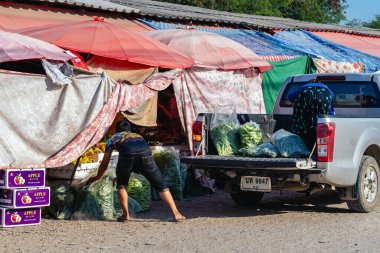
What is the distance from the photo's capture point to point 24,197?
9.22 meters

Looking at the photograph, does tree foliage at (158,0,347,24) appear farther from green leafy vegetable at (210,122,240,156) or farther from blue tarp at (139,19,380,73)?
Result: green leafy vegetable at (210,122,240,156)

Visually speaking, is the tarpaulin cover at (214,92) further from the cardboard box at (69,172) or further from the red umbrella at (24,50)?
the red umbrella at (24,50)

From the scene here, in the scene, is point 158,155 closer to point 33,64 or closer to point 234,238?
point 33,64

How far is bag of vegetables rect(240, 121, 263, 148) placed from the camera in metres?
10.2

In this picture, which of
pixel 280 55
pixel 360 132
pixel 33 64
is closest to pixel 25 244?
pixel 33 64

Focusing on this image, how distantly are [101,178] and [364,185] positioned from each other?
363cm

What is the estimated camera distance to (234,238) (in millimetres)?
8398

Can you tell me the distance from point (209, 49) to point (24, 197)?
5203 millimetres

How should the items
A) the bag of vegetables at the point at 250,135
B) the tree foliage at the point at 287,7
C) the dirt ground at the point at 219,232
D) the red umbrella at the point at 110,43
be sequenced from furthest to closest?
the tree foliage at the point at 287,7
the red umbrella at the point at 110,43
the bag of vegetables at the point at 250,135
the dirt ground at the point at 219,232

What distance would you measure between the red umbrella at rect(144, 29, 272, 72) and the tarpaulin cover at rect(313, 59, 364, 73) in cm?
337

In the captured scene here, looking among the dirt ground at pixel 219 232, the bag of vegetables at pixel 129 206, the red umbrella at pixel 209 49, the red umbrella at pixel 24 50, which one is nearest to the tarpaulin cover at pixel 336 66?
the red umbrella at pixel 209 49

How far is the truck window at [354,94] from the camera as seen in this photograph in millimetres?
10844

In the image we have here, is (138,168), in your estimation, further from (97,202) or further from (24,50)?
(24,50)

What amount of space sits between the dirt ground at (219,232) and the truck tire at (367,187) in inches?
5.0
